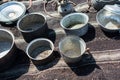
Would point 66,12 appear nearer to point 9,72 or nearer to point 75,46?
point 75,46

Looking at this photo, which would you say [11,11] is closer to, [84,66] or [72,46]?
[72,46]

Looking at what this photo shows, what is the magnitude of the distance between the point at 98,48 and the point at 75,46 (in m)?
0.54

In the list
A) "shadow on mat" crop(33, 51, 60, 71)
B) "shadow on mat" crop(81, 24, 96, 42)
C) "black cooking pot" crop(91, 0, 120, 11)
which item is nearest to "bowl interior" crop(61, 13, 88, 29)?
"shadow on mat" crop(81, 24, 96, 42)

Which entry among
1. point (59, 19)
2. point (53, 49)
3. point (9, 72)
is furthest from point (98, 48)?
point (9, 72)

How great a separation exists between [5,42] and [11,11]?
1.15 m

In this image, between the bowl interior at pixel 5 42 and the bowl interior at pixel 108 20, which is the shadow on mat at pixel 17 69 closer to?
the bowl interior at pixel 5 42

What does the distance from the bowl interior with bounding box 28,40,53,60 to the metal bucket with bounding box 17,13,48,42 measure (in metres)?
0.24

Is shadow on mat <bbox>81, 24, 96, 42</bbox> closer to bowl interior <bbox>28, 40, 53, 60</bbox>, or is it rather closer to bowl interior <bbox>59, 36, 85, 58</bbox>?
bowl interior <bbox>59, 36, 85, 58</bbox>

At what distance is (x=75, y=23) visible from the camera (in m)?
6.41

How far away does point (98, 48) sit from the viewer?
579cm

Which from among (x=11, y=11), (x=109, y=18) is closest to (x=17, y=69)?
(x=11, y=11)

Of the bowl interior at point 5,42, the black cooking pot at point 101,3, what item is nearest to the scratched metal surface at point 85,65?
the bowl interior at point 5,42

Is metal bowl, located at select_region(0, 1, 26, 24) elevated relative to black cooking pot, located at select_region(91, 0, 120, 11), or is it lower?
lower

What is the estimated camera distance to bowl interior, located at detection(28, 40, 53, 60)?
5896 mm
